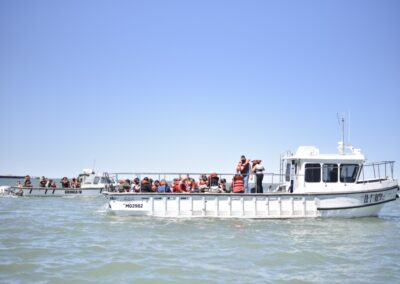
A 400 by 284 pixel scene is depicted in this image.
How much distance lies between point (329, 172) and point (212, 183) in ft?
17.7

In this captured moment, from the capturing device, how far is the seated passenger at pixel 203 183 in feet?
62.1

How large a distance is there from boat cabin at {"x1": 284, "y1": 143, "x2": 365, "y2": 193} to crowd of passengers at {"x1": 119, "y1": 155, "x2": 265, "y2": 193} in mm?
1519

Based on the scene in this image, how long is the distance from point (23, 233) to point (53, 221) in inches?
159

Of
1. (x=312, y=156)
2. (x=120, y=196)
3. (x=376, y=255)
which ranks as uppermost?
(x=312, y=156)

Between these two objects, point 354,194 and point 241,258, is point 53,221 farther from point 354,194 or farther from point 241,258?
point 354,194

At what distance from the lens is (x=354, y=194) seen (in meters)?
18.4

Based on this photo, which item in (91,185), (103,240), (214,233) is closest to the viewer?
(103,240)

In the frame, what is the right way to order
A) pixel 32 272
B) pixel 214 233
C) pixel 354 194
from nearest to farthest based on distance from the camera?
pixel 32 272 → pixel 214 233 → pixel 354 194

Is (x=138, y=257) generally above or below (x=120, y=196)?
below

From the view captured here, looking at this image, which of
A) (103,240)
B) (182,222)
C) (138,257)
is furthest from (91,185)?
(138,257)

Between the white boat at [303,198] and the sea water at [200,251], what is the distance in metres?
0.55

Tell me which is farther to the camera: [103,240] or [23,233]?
[23,233]

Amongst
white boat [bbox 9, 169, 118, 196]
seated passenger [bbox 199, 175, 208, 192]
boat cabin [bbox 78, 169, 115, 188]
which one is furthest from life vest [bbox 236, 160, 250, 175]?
boat cabin [bbox 78, 169, 115, 188]

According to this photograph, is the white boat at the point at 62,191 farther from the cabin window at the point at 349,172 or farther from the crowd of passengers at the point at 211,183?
the cabin window at the point at 349,172
